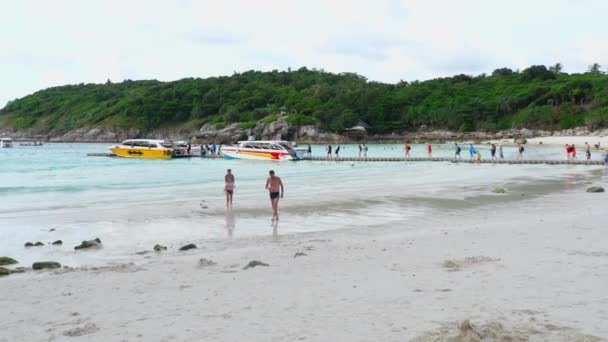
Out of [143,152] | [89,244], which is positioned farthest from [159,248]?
[143,152]

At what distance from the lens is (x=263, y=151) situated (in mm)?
52594

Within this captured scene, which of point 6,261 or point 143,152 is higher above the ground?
point 143,152

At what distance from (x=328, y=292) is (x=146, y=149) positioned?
5385 cm

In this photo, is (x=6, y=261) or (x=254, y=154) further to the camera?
(x=254, y=154)

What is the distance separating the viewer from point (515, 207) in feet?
56.5

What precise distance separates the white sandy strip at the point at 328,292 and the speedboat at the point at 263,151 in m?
39.0

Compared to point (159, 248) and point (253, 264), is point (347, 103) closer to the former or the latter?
point (159, 248)

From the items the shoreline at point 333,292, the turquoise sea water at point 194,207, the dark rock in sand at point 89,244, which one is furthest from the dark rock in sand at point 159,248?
the dark rock in sand at point 89,244

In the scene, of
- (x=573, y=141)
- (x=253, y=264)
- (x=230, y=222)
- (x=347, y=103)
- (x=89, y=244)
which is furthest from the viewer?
(x=347, y=103)

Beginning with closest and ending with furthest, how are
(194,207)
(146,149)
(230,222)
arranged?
1. (230,222)
2. (194,207)
3. (146,149)

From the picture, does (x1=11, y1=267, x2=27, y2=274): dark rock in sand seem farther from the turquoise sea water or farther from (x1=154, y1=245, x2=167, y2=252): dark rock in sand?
(x1=154, y1=245, x2=167, y2=252): dark rock in sand

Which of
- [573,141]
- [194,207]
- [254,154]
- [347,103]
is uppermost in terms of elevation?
[347,103]

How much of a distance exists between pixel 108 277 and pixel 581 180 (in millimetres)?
24077

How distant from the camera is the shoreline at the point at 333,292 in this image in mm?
6258
